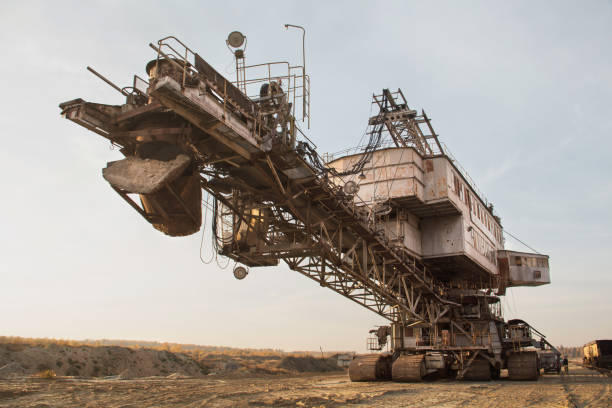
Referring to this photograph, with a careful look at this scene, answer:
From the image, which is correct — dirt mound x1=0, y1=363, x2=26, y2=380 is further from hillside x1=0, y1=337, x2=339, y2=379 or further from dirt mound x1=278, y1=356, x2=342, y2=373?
dirt mound x1=278, y1=356, x2=342, y2=373

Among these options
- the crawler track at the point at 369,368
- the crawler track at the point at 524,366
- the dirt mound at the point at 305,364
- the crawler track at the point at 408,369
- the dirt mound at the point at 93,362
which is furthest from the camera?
the dirt mound at the point at 305,364

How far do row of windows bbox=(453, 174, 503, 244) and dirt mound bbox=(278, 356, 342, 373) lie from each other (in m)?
13.2

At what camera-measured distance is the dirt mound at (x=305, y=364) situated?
2972 cm

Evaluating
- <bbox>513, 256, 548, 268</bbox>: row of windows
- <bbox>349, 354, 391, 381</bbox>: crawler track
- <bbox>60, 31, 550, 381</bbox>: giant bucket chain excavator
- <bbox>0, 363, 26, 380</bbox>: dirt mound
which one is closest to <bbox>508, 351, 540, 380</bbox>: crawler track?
<bbox>60, 31, 550, 381</bbox>: giant bucket chain excavator

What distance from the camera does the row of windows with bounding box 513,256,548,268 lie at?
955 inches

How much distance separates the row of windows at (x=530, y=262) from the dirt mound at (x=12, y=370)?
2283 cm

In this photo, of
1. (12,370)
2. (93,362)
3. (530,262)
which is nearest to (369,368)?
(530,262)

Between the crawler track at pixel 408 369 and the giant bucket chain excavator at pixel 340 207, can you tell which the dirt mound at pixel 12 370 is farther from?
the crawler track at pixel 408 369

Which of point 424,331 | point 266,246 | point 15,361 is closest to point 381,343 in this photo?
point 424,331

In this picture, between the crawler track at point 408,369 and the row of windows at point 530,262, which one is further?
the row of windows at point 530,262

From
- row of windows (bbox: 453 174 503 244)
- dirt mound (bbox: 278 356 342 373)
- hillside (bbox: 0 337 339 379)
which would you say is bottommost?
dirt mound (bbox: 278 356 342 373)

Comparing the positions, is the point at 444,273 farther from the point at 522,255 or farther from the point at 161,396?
the point at 161,396

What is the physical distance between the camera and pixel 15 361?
63.4 feet

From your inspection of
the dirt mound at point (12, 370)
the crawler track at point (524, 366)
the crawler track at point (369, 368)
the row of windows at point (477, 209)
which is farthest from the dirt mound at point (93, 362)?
the row of windows at point (477, 209)
